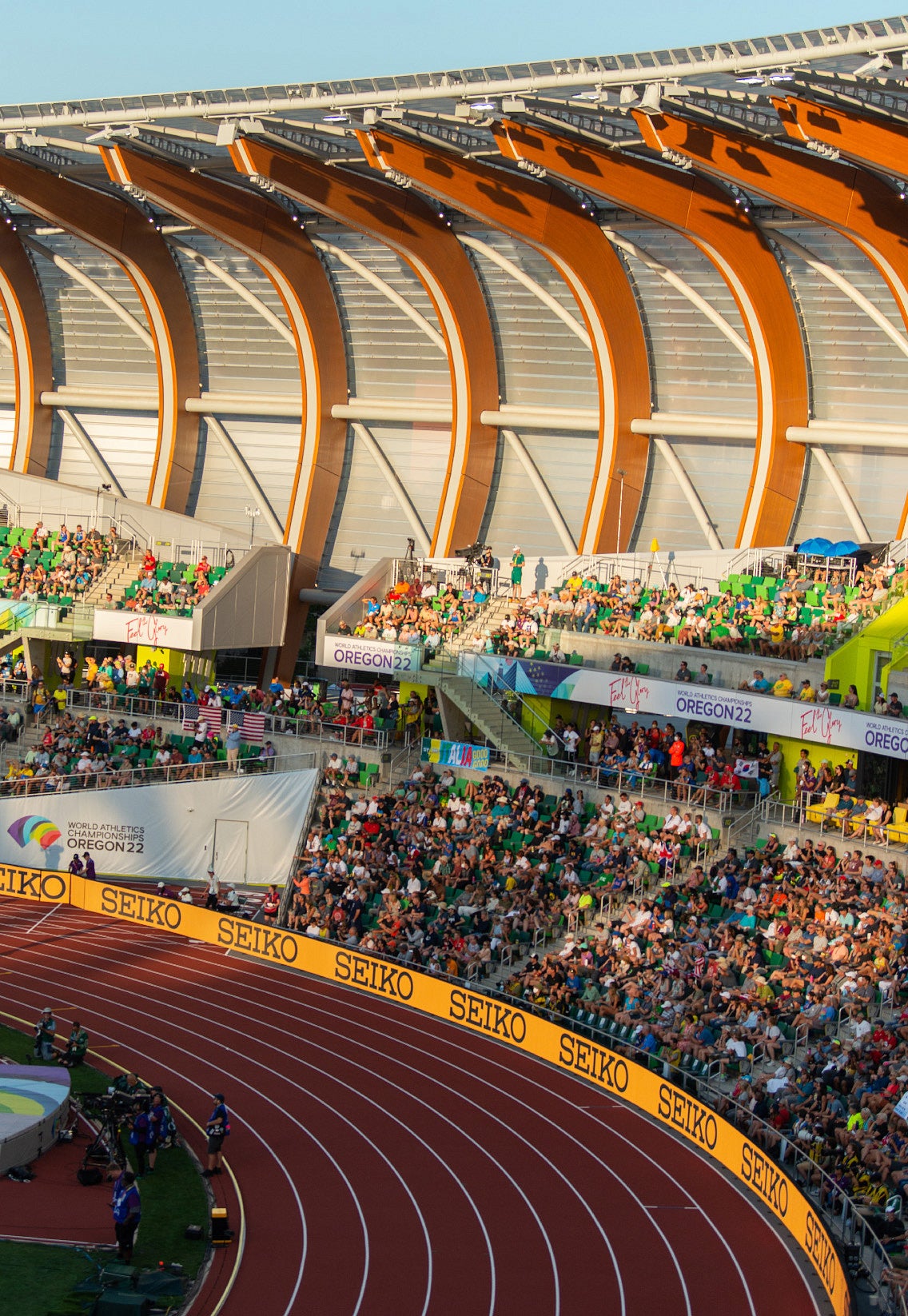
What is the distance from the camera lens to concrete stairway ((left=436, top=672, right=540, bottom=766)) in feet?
100

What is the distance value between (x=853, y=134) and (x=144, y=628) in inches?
729

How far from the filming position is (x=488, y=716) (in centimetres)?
3098

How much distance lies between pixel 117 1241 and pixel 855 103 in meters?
20.6

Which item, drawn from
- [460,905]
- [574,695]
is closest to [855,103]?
[574,695]

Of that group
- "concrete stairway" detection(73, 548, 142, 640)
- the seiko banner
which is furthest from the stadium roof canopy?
the seiko banner

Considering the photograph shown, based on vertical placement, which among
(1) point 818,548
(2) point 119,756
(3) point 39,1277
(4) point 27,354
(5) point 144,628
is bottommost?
(3) point 39,1277

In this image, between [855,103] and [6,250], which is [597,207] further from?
[6,250]

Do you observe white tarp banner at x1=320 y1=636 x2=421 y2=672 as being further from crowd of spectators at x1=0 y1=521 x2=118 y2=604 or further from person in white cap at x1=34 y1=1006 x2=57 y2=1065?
person in white cap at x1=34 y1=1006 x2=57 y2=1065

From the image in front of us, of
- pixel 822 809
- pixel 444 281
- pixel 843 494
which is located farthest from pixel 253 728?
pixel 843 494

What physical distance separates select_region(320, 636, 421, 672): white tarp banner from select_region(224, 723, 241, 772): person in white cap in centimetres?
248

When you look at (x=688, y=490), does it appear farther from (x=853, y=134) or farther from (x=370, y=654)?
(x=853, y=134)

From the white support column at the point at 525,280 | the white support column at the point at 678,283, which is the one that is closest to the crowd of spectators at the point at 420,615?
the white support column at the point at 525,280

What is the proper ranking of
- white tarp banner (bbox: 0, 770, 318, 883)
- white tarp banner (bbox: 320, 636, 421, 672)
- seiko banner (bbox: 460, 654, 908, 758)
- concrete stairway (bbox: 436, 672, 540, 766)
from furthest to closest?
white tarp banner (bbox: 320, 636, 421, 672)
white tarp banner (bbox: 0, 770, 318, 883)
concrete stairway (bbox: 436, 672, 540, 766)
seiko banner (bbox: 460, 654, 908, 758)

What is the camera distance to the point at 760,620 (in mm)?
29391
